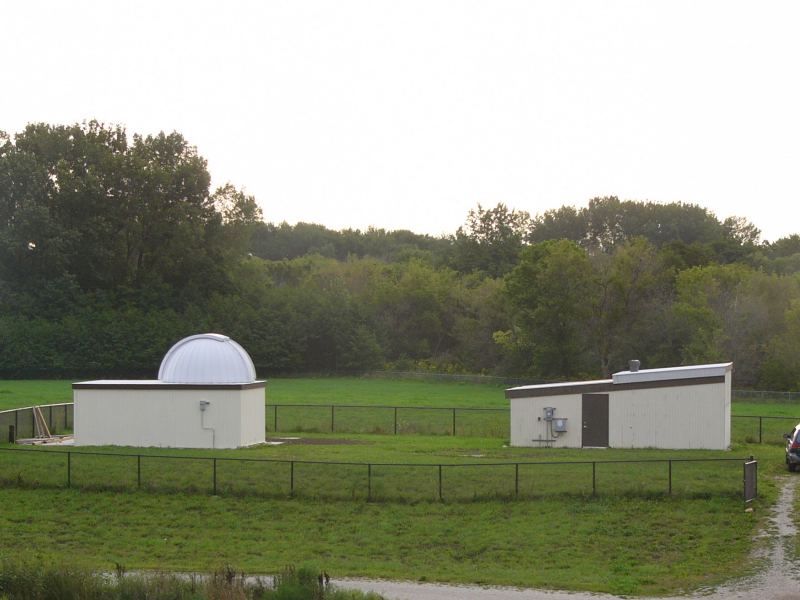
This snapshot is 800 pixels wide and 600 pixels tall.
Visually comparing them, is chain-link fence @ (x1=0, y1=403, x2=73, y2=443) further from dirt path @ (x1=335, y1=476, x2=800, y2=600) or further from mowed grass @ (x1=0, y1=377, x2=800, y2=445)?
dirt path @ (x1=335, y1=476, x2=800, y2=600)

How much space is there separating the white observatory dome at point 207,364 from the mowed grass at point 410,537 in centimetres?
1119

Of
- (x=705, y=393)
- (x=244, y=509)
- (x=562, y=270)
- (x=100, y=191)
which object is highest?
(x=100, y=191)

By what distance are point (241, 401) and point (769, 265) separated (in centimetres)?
7733

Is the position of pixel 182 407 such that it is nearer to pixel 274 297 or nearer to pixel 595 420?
pixel 595 420

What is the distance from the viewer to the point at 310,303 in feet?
330

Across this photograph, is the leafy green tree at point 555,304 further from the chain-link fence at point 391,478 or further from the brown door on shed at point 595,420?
the chain-link fence at point 391,478

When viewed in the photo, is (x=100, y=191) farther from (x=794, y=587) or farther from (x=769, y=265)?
(x=794, y=587)

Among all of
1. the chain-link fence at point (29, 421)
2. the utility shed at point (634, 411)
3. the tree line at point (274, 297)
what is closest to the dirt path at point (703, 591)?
the utility shed at point (634, 411)

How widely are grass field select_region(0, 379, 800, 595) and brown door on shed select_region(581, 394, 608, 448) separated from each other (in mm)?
2851

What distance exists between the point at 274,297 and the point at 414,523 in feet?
236

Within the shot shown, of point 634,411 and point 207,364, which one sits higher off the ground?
point 207,364

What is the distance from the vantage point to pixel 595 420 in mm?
42250

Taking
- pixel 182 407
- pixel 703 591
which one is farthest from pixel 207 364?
pixel 703 591


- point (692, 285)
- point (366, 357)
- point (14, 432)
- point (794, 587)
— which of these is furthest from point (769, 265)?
point (794, 587)
